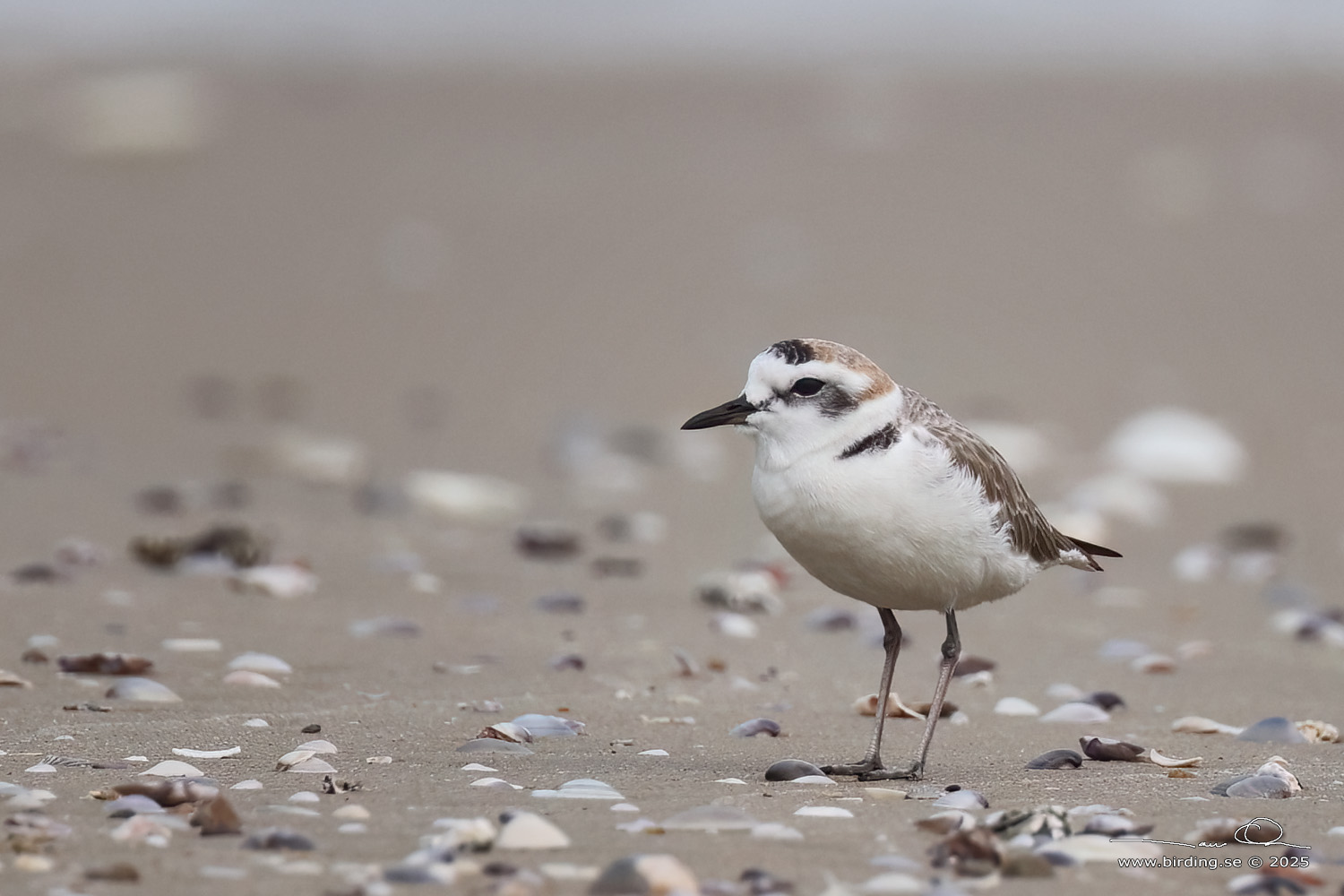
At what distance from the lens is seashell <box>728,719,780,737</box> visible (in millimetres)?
4984

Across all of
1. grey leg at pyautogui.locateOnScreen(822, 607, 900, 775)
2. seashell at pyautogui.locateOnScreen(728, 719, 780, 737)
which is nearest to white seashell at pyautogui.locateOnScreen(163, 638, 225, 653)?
seashell at pyautogui.locateOnScreen(728, 719, 780, 737)

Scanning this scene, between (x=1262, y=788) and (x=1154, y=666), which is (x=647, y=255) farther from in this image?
(x=1262, y=788)

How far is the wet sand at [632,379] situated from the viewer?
4.41 metres

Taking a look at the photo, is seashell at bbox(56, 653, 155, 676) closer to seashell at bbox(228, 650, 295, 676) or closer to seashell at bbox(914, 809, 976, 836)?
seashell at bbox(228, 650, 295, 676)

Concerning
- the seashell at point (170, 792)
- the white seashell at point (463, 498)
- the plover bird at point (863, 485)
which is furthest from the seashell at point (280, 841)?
the white seashell at point (463, 498)

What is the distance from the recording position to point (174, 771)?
Answer: 160 inches

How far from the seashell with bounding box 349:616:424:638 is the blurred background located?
1.95 meters

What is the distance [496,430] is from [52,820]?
6.84 meters

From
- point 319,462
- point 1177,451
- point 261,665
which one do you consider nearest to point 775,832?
point 261,665

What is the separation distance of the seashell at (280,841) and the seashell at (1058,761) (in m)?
2.10

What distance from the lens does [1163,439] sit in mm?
9742

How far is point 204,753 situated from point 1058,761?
2317mm

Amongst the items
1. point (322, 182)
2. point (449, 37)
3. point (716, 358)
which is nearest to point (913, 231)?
point (716, 358)

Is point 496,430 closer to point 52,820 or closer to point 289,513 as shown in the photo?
point 289,513
